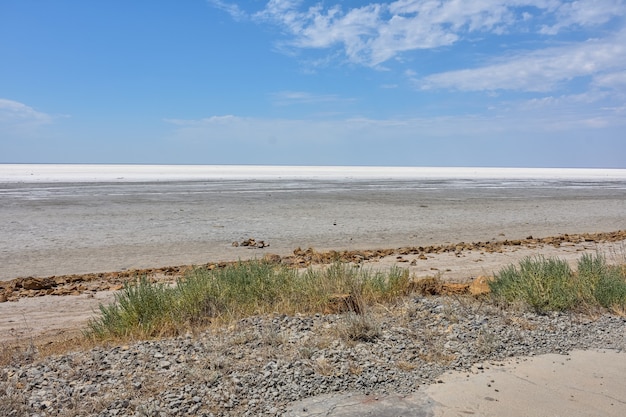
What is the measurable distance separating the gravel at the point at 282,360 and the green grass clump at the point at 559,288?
1.12 feet

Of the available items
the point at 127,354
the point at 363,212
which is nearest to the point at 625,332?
the point at 127,354

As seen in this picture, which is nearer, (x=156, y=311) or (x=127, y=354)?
(x=127, y=354)

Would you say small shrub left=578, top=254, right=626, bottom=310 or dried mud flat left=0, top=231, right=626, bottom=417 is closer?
dried mud flat left=0, top=231, right=626, bottom=417

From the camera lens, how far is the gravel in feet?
14.5

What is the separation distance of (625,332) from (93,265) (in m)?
11.2

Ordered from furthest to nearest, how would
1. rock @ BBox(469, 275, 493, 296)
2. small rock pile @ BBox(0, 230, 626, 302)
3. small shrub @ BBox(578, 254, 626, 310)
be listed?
small rock pile @ BBox(0, 230, 626, 302), rock @ BBox(469, 275, 493, 296), small shrub @ BBox(578, 254, 626, 310)

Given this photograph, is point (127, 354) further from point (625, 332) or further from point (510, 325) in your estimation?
point (625, 332)

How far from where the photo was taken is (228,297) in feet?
23.4

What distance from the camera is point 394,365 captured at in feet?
17.0

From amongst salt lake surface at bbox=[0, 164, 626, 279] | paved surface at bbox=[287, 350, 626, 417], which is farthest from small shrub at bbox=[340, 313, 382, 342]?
salt lake surface at bbox=[0, 164, 626, 279]

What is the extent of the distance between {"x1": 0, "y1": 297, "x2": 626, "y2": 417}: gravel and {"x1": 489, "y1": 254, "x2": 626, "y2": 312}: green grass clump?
340 millimetres

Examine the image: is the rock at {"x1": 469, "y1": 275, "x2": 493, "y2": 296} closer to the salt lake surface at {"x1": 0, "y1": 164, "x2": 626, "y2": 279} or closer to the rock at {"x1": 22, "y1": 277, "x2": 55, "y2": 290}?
the salt lake surface at {"x1": 0, "y1": 164, "x2": 626, "y2": 279}

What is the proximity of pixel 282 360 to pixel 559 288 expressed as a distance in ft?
13.7

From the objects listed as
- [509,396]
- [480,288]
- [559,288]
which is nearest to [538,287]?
[559,288]
